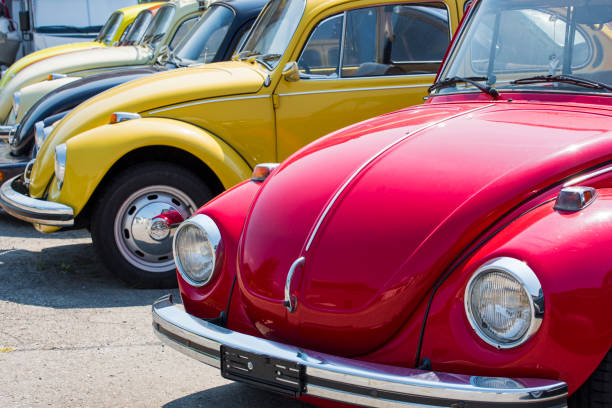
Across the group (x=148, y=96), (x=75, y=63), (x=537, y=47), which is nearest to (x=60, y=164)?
(x=148, y=96)

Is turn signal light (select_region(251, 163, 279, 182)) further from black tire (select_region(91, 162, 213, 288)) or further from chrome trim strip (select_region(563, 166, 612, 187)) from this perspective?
black tire (select_region(91, 162, 213, 288))

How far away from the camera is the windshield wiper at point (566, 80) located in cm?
338

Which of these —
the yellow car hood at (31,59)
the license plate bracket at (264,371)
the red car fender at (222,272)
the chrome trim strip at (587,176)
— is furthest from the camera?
the yellow car hood at (31,59)

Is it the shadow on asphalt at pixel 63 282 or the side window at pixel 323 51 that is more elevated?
the side window at pixel 323 51

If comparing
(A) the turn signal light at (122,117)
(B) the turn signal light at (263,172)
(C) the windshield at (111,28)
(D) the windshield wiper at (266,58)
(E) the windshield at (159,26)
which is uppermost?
(C) the windshield at (111,28)

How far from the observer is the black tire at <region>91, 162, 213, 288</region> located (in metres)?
5.30

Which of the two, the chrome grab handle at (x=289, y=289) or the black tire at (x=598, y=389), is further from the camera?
the chrome grab handle at (x=289, y=289)

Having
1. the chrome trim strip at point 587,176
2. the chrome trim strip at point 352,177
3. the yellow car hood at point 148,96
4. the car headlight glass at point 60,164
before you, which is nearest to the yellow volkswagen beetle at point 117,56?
the yellow car hood at point 148,96

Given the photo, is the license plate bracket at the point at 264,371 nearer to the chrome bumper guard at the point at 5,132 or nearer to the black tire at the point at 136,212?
the black tire at the point at 136,212

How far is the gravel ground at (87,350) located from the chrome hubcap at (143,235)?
201mm

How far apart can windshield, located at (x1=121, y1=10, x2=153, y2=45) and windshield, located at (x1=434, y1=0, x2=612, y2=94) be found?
850cm

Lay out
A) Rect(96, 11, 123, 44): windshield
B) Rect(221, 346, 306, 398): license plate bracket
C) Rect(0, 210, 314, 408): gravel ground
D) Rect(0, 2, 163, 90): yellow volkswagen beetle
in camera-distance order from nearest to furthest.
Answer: Rect(221, 346, 306, 398): license plate bracket
Rect(0, 210, 314, 408): gravel ground
Rect(0, 2, 163, 90): yellow volkswagen beetle
Rect(96, 11, 123, 44): windshield

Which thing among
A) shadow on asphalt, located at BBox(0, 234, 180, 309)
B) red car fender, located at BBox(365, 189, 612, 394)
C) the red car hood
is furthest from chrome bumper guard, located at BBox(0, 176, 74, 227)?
red car fender, located at BBox(365, 189, 612, 394)

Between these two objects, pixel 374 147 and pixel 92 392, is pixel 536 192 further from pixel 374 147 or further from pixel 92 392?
pixel 92 392
